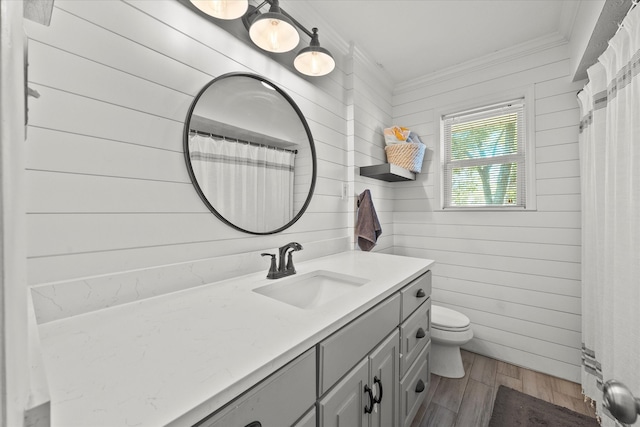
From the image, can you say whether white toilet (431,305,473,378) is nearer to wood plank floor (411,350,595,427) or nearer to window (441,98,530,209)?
wood plank floor (411,350,595,427)

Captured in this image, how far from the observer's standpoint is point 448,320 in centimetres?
197

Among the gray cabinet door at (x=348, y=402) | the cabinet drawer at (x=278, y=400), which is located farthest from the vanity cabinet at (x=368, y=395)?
the cabinet drawer at (x=278, y=400)

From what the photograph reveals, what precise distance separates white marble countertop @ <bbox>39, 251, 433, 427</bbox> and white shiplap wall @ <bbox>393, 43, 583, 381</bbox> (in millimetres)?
1611

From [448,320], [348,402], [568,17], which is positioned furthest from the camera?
[448,320]

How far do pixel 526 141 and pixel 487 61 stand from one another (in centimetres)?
75

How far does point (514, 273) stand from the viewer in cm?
209

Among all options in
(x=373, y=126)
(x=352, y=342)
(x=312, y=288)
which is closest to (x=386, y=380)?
(x=352, y=342)

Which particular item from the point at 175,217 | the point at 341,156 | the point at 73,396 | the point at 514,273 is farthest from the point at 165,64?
the point at 514,273

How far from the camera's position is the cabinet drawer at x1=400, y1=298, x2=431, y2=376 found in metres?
1.30

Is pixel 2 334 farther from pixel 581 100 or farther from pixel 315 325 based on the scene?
pixel 581 100

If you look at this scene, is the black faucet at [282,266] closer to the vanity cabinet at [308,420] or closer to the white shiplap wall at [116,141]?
the white shiplap wall at [116,141]

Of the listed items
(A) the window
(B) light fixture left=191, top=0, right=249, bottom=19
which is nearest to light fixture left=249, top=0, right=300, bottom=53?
(B) light fixture left=191, top=0, right=249, bottom=19

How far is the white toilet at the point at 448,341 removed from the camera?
1.88m

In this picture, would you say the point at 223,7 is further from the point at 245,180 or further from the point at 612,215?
the point at 612,215
